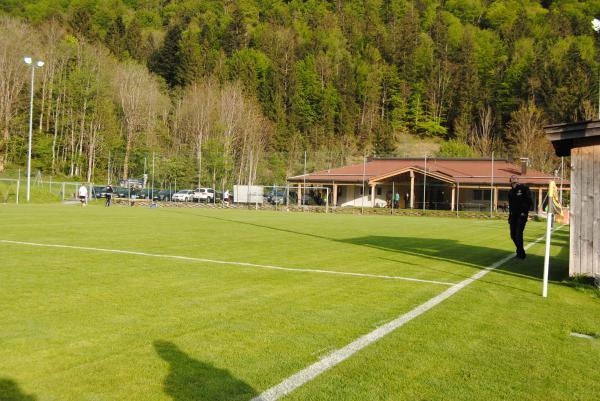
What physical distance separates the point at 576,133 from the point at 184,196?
146 feet

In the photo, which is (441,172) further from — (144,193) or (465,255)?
(465,255)

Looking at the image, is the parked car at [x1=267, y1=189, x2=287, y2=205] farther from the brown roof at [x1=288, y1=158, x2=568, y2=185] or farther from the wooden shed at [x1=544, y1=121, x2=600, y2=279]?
the wooden shed at [x1=544, y1=121, x2=600, y2=279]

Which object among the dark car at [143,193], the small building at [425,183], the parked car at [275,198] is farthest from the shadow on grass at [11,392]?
the dark car at [143,193]

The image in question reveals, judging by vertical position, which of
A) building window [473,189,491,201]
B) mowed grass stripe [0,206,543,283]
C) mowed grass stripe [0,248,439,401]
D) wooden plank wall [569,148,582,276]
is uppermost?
building window [473,189,491,201]

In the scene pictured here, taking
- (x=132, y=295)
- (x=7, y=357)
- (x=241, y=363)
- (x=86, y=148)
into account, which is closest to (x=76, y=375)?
(x=7, y=357)

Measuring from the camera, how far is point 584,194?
9.22 m

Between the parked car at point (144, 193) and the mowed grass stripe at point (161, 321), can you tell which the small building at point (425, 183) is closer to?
the parked car at point (144, 193)

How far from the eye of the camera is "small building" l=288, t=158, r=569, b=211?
45.4 m

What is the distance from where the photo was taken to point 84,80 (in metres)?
64.6

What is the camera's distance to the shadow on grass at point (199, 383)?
3.47 m

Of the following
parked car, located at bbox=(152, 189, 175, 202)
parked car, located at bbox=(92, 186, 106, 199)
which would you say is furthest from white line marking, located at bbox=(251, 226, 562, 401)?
parked car, located at bbox=(92, 186, 106, 199)

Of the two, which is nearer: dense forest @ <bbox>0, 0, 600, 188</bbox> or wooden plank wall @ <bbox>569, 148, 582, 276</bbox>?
wooden plank wall @ <bbox>569, 148, 582, 276</bbox>

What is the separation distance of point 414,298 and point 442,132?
99.2m

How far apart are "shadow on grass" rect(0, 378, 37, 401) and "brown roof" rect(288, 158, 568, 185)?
43118 mm
